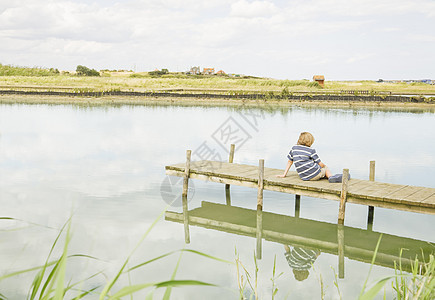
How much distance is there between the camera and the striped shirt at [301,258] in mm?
7600

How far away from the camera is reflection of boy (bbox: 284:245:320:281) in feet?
23.8

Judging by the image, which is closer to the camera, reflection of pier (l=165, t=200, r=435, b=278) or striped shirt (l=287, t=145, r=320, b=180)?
reflection of pier (l=165, t=200, r=435, b=278)

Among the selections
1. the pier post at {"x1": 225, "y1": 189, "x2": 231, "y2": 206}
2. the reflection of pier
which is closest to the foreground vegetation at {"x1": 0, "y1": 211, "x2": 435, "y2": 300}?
the reflection of pier

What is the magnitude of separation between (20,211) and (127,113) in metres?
23.9

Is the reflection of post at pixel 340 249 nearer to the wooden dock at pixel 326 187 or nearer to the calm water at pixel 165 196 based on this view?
the calm water at pixel 165 196

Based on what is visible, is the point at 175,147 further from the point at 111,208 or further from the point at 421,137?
the point at 421,137

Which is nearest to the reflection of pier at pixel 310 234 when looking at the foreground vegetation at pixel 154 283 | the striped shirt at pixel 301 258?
the striped shirt at pixel 301 258

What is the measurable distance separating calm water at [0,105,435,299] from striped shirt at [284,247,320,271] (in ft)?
0.33

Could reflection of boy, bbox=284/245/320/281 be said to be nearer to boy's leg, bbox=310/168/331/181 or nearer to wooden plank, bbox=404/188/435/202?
boy's leg, bbox=310/168/331/181

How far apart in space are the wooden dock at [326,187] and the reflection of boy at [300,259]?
3.91 ft

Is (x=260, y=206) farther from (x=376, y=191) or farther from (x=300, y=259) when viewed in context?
(x=376, y=191)

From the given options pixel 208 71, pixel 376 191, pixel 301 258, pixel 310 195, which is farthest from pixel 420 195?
pixel 208 71

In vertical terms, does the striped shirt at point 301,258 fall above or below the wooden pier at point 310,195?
below

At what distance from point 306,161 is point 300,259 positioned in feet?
7.07
